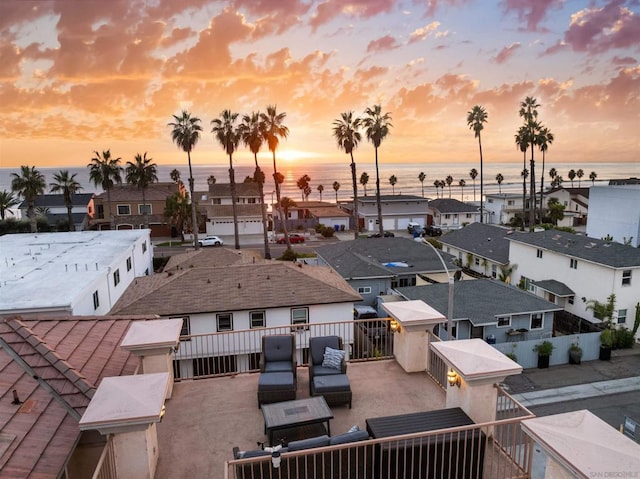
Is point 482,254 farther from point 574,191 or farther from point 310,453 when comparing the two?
point 574,191

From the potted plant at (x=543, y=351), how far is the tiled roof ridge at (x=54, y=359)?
71.5 ft

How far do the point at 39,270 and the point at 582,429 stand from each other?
2246cm

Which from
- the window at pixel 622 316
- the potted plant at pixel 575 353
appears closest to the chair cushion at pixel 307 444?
the potted plant at pixel 575 353

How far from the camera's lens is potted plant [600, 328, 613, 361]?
22734 mm

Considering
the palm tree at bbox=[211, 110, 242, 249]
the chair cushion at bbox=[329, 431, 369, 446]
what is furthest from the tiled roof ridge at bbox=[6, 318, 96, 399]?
the palm tree at bbox=[211, 110, 242, 249]

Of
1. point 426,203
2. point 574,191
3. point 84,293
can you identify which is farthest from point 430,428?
point 574,191

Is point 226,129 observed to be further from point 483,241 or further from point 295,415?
point 295,415

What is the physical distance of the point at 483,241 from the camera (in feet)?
128

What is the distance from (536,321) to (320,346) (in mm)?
19821

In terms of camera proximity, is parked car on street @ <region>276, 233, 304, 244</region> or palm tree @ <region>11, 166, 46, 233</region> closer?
palm tree @ <region>11, 166, 46, 233</region>

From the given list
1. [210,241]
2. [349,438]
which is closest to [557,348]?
[349,438]

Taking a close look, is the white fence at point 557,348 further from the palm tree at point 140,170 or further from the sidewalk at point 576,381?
the palm tree at point 140,170

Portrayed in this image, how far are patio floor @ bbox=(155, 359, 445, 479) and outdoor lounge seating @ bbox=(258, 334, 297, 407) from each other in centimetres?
40

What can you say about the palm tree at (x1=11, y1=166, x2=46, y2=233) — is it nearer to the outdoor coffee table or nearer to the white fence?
the white fence
